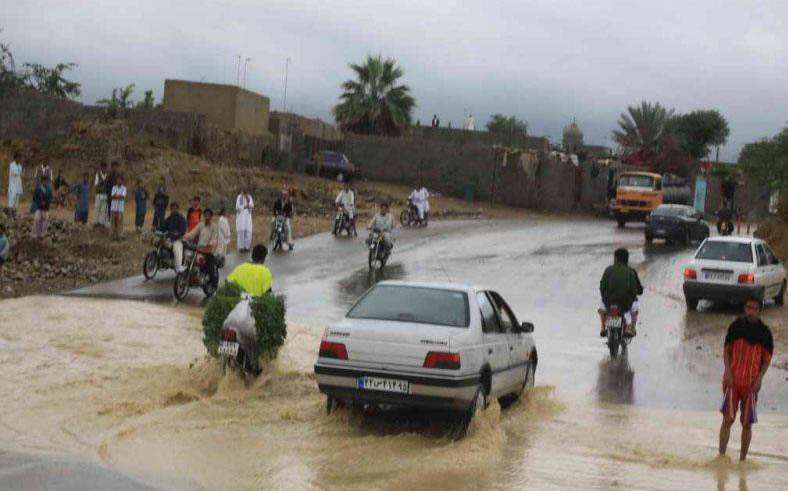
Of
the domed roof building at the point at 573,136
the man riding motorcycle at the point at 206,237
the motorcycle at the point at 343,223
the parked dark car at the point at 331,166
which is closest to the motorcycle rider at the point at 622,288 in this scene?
the man riding motorcycle at the point at 206,237

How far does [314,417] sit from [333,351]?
1206 millimetres

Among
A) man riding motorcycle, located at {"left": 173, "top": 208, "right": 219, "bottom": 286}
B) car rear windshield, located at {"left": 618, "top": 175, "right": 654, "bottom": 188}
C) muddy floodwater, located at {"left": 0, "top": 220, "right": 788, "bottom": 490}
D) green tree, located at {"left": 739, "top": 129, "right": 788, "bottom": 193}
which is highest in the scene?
green tree, located at {"left": 739, "top": 129, "right": 788, "bottom": 193}

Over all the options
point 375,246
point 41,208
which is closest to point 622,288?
point 375,246

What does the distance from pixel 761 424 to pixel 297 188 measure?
34.3 meters

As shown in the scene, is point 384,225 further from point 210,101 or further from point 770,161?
point 210,101

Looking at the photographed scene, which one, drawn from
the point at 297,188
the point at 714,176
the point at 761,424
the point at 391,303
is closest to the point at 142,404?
the point at 391,303

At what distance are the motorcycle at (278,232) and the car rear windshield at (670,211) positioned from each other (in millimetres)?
14432

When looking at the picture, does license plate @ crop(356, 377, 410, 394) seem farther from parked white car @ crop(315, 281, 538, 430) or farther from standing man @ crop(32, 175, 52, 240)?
standing man @ crop(32, 175, 52, 240)

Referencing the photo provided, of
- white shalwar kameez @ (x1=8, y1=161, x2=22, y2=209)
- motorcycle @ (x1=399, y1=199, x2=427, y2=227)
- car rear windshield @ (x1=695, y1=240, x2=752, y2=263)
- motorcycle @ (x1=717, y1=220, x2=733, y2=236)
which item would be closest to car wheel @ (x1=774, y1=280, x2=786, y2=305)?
car rear windshield @ (x1=695, y1=240, x2=752, y2=263)

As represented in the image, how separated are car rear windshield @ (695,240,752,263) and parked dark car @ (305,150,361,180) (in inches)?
1168

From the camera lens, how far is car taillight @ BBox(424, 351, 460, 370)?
36.6ft

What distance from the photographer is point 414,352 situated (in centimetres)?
1120

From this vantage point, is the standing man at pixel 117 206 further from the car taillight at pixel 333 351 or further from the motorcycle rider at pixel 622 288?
the car taillight at pixel 333 351

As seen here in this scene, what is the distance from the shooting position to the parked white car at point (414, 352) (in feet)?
36.6
